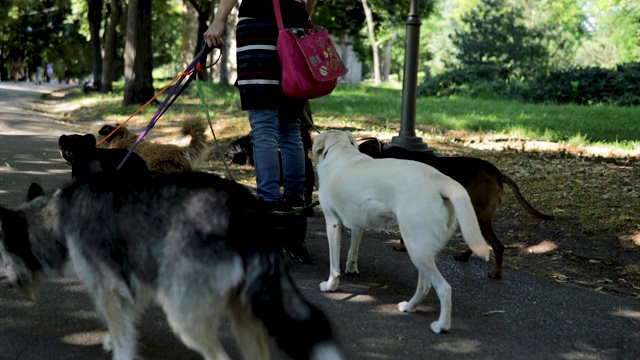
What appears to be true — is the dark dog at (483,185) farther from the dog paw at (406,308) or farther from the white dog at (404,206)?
the dog paw at (406,308)

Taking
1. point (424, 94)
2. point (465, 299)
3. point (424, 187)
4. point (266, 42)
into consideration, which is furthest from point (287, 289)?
point (424, 94)

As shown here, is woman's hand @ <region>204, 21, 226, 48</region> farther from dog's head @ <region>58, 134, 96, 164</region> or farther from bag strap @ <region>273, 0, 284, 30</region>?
dog's head @ <region>58, 134, 96, 164</region>

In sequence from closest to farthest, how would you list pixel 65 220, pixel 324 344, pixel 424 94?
pixel 324 344
pixel 65 220
pixel 424 94

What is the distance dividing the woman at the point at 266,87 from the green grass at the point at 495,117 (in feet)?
25.1

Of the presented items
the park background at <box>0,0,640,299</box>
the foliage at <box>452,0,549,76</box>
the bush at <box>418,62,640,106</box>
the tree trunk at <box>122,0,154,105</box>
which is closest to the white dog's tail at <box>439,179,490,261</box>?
the park background at <box>0,0,640,299</box>

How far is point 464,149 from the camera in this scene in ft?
35.5

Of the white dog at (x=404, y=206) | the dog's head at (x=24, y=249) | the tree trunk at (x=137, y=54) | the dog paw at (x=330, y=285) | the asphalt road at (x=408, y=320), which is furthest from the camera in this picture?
the tree trunk at (x=137, y=54)

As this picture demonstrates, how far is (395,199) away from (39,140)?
9145mm

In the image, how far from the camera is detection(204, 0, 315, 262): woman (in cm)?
458

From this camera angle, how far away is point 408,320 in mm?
3943

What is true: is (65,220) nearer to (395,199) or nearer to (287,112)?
(395,199)

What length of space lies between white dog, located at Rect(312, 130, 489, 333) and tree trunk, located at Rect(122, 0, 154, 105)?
14464 millimetres

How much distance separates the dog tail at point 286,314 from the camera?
2451 mm

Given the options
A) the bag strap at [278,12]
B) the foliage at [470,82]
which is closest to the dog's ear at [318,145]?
the bag strap at [278,12]
